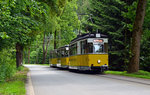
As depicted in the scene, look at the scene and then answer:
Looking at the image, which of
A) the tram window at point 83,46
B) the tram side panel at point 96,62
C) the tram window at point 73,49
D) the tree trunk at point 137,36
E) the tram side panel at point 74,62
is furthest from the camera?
the tram window at point 73,49

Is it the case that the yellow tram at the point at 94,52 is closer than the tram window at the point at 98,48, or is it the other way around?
the yellow tram at the point at 94,52

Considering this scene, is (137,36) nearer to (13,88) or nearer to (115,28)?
(115,28)

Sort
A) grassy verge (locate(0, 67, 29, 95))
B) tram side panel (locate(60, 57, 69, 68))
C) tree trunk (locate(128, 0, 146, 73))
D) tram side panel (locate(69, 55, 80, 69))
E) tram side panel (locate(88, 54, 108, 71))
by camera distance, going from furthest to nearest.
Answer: tram side panel (locate(60, 57, 69, 68)) → tram side panel (locate(69, 55, 80, 69)) → tram side panel (locate(88, 54, 108, 71)) → tree trunk (locate(128, 0, 146, 73)) → grassy verge (locate(0, 67, 29, 95))

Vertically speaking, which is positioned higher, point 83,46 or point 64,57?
point 83,46

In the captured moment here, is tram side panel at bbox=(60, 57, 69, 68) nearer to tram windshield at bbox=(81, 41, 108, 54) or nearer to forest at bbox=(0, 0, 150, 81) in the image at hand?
forest at bbox=(0, 0, 150, 81)

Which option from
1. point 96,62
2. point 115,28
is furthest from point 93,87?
point 115,28

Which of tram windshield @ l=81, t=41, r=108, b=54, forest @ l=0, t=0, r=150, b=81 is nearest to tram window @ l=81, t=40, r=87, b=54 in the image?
tram windshield @ l=81, t=41, r=108, b=54

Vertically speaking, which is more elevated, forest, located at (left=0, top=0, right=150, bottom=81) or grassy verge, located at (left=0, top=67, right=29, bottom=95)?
forest, located at (left=0, top=0, right=150, bottom=81)

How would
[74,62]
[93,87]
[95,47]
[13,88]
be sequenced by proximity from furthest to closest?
[74,62] → [95,47] → [93,87] → [13,88]

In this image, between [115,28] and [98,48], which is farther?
[115,28]

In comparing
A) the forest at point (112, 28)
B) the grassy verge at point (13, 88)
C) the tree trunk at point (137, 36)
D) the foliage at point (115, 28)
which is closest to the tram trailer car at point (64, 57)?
the forest at point (112, 28)

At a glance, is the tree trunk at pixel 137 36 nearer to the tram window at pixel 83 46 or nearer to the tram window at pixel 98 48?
the tram window at pixel 98 48

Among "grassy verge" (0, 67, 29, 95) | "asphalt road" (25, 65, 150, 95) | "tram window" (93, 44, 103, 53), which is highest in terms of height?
"tram window" (93, 44, 103, 53)

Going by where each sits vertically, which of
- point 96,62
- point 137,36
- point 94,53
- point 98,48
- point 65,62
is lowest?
point 65,62
